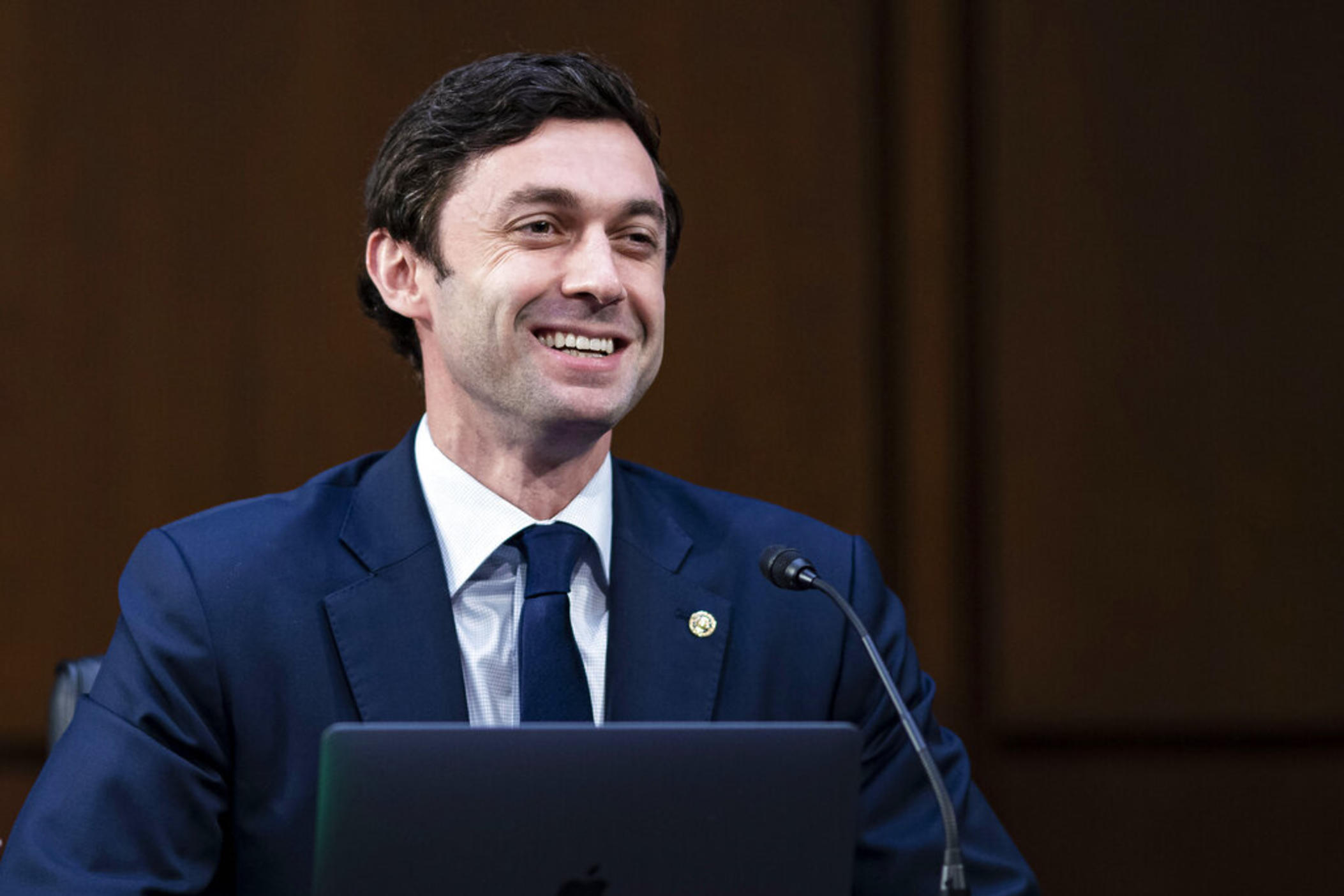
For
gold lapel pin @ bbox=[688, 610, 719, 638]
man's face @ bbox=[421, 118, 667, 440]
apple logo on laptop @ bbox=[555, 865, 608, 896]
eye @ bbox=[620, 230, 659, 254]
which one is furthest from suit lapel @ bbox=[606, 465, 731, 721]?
apple logo on laptop @ bbox=[555, 865, 608, 896]

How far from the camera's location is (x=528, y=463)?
1.56 meters

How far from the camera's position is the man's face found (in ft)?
4.92

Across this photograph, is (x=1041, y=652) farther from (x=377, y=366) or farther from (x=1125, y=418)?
(x=377, y=366)

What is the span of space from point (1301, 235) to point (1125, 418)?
15.4 inches

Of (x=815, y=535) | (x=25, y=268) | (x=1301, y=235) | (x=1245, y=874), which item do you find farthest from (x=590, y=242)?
(x=1245, y=874)

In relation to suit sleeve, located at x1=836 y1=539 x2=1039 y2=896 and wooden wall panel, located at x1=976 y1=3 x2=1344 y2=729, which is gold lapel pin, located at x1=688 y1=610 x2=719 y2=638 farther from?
wooden wall panel, located at x1=976 y1=3 x2=1344 y2=729

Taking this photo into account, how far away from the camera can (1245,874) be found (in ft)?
7.30

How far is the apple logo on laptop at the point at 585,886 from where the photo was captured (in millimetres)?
947

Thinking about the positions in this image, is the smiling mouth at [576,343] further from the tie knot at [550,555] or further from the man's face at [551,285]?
the tie knot at [550,555]

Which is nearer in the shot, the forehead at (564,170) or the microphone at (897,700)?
the microphone at (897,700)

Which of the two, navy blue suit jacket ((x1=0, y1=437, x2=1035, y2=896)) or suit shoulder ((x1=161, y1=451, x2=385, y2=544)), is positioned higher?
suit shoulder ((x1=161, y1=451, x2=385, y2=544))

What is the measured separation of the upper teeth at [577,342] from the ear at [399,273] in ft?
0.57

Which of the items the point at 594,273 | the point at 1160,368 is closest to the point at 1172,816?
the point at 1160,368

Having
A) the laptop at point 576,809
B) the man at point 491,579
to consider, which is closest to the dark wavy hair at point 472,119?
the man at point 491,579
